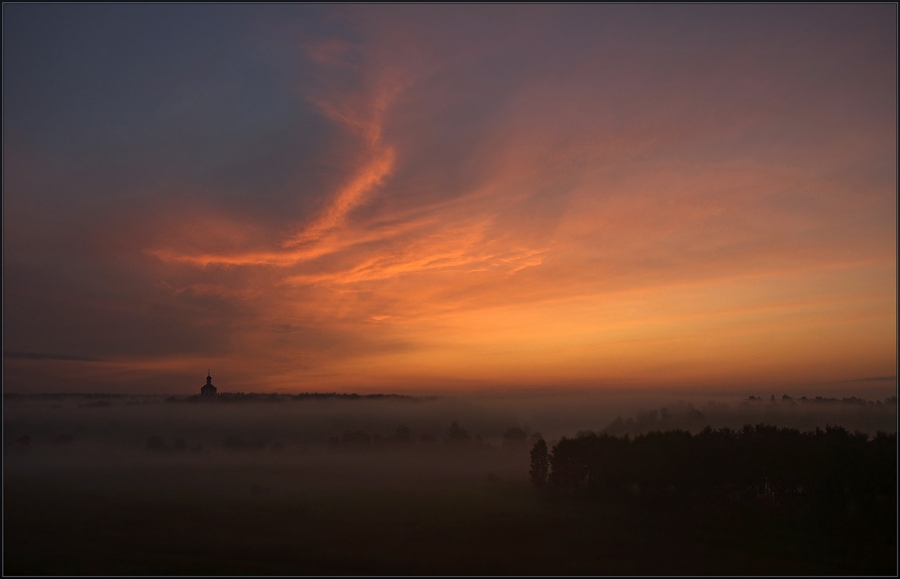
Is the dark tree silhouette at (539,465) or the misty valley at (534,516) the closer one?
the misty valley at (534,516)

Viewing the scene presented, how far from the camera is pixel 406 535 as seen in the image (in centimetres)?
7375

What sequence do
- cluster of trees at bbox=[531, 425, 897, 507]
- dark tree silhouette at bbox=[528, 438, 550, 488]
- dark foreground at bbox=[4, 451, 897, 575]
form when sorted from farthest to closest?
dark tree silhouette at bbox=[528, 438, 550, 488] < cluster of trees at bbox=[531, 425, 897, 507] < dark foreground at bbox=[4, 451, 897, 575]

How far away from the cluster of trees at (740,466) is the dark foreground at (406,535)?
4442 millimetres

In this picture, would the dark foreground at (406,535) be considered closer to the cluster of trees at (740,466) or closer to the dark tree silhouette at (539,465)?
the cluster of trees at (740,466)

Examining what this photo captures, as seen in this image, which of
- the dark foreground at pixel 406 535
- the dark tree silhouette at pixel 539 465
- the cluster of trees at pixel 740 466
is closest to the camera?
the dark foreground at pixel 406 535

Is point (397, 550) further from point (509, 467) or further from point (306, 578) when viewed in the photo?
point (509, 467)

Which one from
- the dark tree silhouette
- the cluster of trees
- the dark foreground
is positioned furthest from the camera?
the dark tree silhouette

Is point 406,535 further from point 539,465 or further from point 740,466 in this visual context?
point 740,466

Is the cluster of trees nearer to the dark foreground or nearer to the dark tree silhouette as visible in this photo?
the dark foreground

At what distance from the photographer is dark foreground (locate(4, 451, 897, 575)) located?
197 ft

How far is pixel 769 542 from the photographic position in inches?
2650

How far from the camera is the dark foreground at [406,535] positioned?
197 ft

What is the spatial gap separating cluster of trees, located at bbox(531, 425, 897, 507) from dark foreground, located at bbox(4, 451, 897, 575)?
4442 millimetres

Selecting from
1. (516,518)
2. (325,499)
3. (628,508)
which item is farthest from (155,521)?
(628,508)
